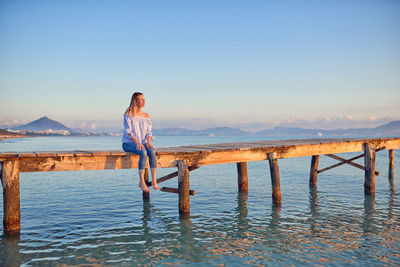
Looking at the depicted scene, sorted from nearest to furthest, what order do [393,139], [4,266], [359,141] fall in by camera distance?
[4,266]
[359,141]
[393,139]

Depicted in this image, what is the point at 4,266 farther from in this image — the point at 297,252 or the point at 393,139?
the point at 393,139

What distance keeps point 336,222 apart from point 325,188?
676 cm

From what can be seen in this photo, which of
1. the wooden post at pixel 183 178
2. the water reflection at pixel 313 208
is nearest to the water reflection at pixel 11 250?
the wooden post at pixel 183 178

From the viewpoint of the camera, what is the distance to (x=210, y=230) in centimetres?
859

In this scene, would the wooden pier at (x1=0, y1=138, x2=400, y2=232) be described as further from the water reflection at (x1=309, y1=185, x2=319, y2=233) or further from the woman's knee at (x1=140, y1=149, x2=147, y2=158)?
the water reflection at (x1=309, y1=185, x2=319, y2=233)

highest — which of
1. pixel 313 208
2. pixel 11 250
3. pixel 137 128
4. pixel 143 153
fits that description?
pixel 137 128

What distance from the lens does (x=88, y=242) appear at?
7684mm

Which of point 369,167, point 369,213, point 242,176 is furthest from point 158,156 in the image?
point 369,167

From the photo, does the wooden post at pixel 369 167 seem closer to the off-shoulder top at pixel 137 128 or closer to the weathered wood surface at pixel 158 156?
the weathered wood surface at pixel 158 156

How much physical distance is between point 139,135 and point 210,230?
122 inches

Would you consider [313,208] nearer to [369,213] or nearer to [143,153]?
[369,213]

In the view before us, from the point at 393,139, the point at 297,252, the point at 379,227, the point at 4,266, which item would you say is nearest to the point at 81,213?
the point at 4,266

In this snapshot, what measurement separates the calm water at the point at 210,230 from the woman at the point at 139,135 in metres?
1.65

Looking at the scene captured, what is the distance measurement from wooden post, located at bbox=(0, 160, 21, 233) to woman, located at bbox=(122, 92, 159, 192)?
2.62 metres
